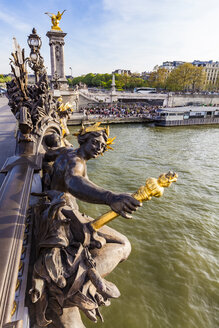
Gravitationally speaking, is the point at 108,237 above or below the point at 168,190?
above

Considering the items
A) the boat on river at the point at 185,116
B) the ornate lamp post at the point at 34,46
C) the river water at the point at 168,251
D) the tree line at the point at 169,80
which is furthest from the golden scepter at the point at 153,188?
the tree line at the point at 169,80

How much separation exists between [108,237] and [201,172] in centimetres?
1368

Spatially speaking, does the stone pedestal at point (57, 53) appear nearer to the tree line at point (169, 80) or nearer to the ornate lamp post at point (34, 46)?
the ornate lamp post at point (34, 46)

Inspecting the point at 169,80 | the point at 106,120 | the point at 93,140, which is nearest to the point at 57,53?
the point at 106,120

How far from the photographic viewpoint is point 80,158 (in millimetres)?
2873

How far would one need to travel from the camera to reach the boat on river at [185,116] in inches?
1422

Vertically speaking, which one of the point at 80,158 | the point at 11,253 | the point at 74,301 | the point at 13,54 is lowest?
the point at 74,301

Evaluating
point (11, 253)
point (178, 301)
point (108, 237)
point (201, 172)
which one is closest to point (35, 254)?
point (11, 253)

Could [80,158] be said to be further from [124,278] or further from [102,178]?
[102,178]

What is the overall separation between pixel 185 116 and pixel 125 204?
39.1 meters

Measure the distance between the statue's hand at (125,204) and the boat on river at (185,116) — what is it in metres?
35.4

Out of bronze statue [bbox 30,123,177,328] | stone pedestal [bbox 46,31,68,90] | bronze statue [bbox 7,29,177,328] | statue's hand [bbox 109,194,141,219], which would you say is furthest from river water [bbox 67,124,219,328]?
stone pedestal [bbox 46,31,68,90]

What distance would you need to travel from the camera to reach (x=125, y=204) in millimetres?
2008

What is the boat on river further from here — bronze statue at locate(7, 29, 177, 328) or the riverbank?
bronze statue at locate(7, 29, 177, 328)
